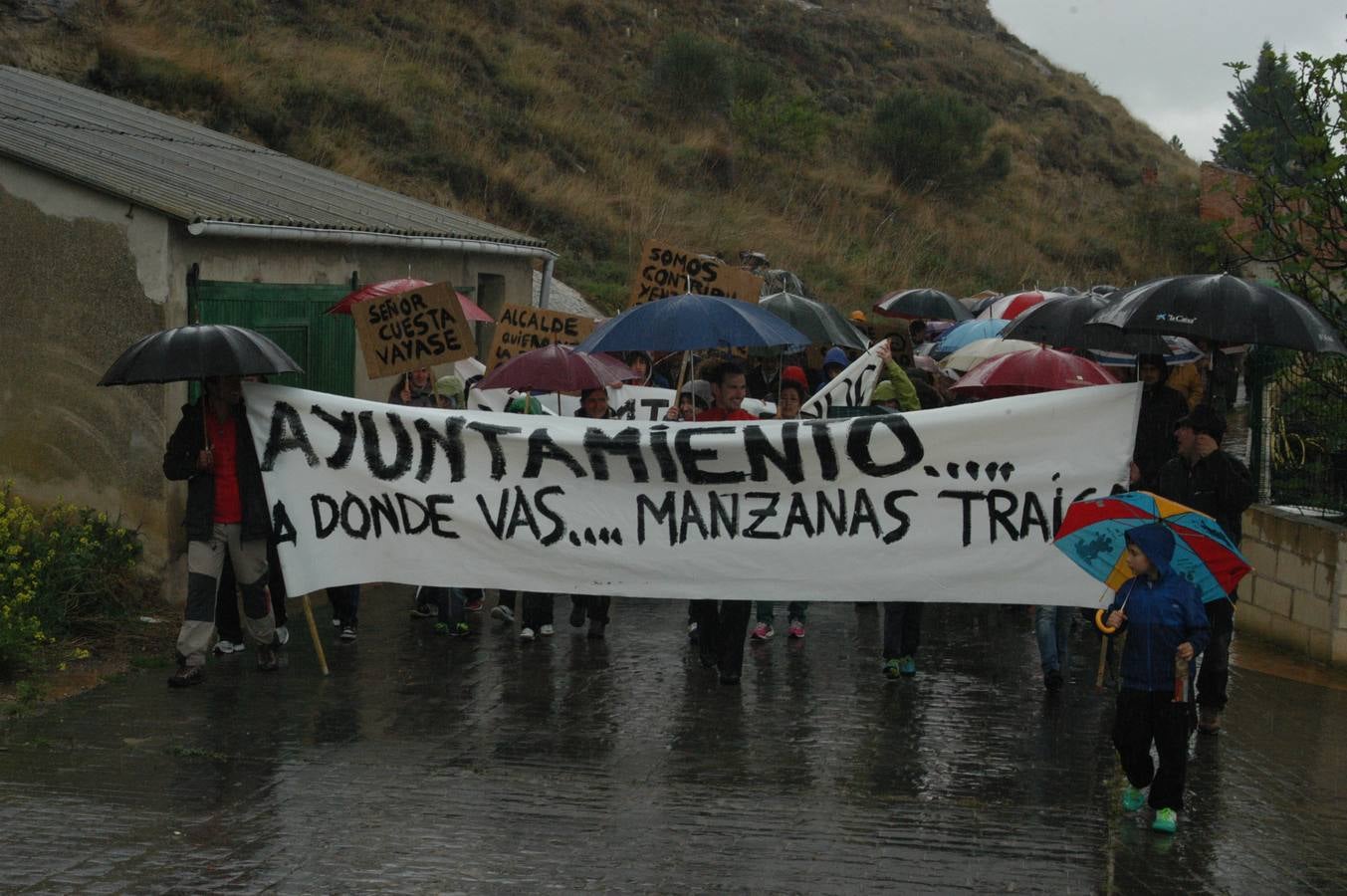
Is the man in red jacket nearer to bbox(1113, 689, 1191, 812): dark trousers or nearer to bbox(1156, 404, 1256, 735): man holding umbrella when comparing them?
bbox(1156, 404, 1256, 735): man holding umbrella

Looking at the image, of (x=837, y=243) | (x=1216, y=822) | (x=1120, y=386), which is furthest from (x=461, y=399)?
(x=837, y=243)

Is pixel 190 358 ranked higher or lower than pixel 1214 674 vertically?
higher

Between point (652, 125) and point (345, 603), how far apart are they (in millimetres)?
38557

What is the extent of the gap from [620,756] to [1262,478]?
20.6 ft

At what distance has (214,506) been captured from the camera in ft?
30.9

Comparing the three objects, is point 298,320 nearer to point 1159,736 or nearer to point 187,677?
point 187,677

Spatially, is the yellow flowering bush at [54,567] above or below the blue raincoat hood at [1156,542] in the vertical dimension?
below

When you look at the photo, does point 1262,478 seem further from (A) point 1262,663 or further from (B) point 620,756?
(B) point 620,756

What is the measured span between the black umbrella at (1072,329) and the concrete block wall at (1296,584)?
5.02 feet

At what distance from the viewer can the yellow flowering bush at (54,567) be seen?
9.82 meters

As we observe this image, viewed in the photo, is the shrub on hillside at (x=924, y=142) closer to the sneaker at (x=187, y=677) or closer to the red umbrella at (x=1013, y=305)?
the red umbrella at (x=1013, y=305)

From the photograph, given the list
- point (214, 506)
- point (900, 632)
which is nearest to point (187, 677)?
point (214, 506)

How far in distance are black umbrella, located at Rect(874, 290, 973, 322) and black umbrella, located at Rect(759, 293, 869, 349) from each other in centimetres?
555

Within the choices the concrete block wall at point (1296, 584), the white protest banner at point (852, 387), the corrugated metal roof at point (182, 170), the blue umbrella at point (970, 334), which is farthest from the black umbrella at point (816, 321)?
the concrete block wall at point (1296, 584)
